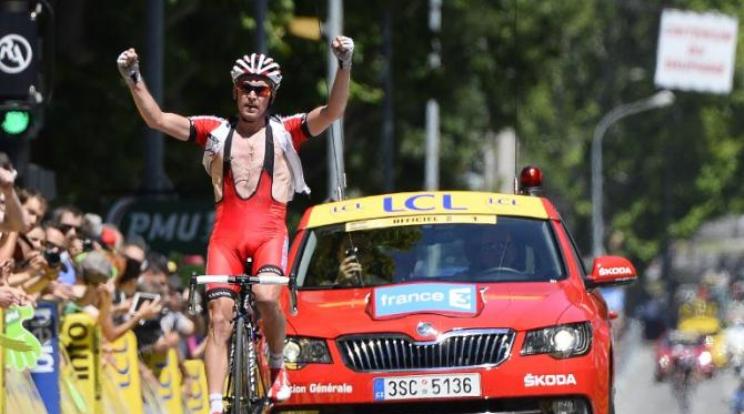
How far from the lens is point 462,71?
44406mm

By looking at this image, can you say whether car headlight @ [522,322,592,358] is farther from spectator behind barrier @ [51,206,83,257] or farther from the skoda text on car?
spectator behind barrier @ [51,206,83,257]

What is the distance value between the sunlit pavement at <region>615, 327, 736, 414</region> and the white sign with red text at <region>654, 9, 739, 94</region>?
7.40m

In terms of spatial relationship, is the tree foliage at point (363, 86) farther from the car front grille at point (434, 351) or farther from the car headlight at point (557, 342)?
the car headlight at point (557, 342)

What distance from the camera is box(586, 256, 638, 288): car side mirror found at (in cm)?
1318

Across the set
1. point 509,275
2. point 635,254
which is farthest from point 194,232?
point 635,254

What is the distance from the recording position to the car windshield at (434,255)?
1335 cm

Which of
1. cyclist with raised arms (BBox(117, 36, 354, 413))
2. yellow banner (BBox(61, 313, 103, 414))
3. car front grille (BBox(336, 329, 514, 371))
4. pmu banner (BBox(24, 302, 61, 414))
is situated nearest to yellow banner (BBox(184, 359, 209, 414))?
yellow banner (BBox(61, 313, 103, 414))

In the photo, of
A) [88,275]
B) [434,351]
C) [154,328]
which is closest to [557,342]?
[434,351]

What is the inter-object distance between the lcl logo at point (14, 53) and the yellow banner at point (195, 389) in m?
4.16

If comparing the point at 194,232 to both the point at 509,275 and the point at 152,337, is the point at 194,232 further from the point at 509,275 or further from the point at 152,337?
the point at 509,275

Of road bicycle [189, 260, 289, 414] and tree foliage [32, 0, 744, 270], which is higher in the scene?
tree foliage [32, 0, 744, 270]

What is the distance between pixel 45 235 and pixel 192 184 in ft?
72.8

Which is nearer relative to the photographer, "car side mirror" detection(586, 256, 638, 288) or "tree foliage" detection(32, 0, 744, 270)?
"car side mirror" detection(586, 256, 638, 288)

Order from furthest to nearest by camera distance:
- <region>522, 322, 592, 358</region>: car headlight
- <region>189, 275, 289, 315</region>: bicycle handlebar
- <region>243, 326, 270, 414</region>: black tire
Answer: <region>522, 322, 592, 358</region>: car headlight < <region>243, 326, 270, 414</region>: black tire < <region>189, 275, 289, 315</region>: bicycle handlebar
